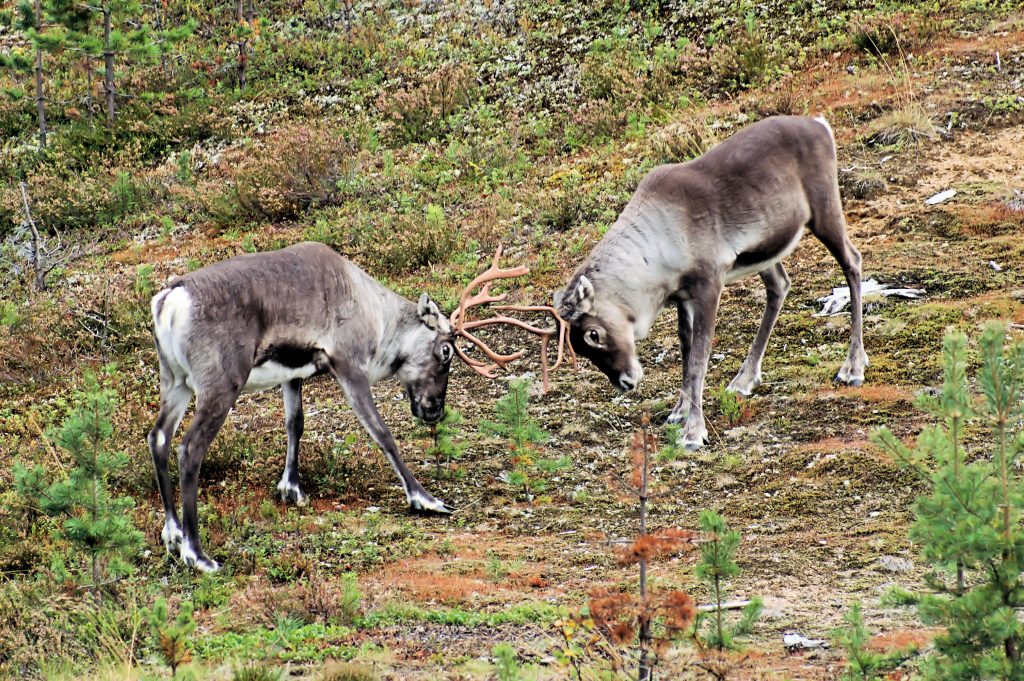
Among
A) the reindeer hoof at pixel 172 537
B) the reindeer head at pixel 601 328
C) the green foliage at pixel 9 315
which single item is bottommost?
the green foliage at pixel 9 315

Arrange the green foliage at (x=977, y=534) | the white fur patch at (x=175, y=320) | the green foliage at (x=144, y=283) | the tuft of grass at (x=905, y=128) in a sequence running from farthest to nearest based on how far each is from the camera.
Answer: the tuft of grass at (x=905, y=128) < the green foliage at (x=144, y=283) < the white fur patch at (x=175, y=320) < the green foliage at (x=977, y=534)

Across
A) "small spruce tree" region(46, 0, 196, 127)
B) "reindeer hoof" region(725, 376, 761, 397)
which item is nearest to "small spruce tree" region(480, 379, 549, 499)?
"reindeer hoof" region(725, 376, 761, 397)

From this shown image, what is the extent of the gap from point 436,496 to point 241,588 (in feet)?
7.19

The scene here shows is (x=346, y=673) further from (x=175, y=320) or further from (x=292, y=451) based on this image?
(x=292, y=451)

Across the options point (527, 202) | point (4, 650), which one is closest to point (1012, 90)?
point (527, 202)

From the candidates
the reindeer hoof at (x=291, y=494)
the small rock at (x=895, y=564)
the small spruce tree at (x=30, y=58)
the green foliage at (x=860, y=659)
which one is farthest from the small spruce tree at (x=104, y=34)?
the green foliage at (x=860, y=659)

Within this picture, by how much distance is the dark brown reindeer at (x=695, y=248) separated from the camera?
9.12m

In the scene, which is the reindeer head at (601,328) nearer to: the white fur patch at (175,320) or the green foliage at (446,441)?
the green foliage at (446,441)

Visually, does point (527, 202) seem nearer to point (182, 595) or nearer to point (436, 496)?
point (436, 496)

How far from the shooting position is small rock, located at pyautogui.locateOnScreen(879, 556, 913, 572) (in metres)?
6.29

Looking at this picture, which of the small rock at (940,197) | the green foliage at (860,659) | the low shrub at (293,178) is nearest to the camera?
the green foliage at (860,659)

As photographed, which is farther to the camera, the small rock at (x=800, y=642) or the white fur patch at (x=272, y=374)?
the white fur patch at (x=272, y=374)

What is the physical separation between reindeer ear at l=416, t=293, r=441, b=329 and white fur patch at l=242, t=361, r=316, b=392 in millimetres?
1132

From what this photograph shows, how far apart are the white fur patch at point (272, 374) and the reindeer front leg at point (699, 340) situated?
3074 millimetres
